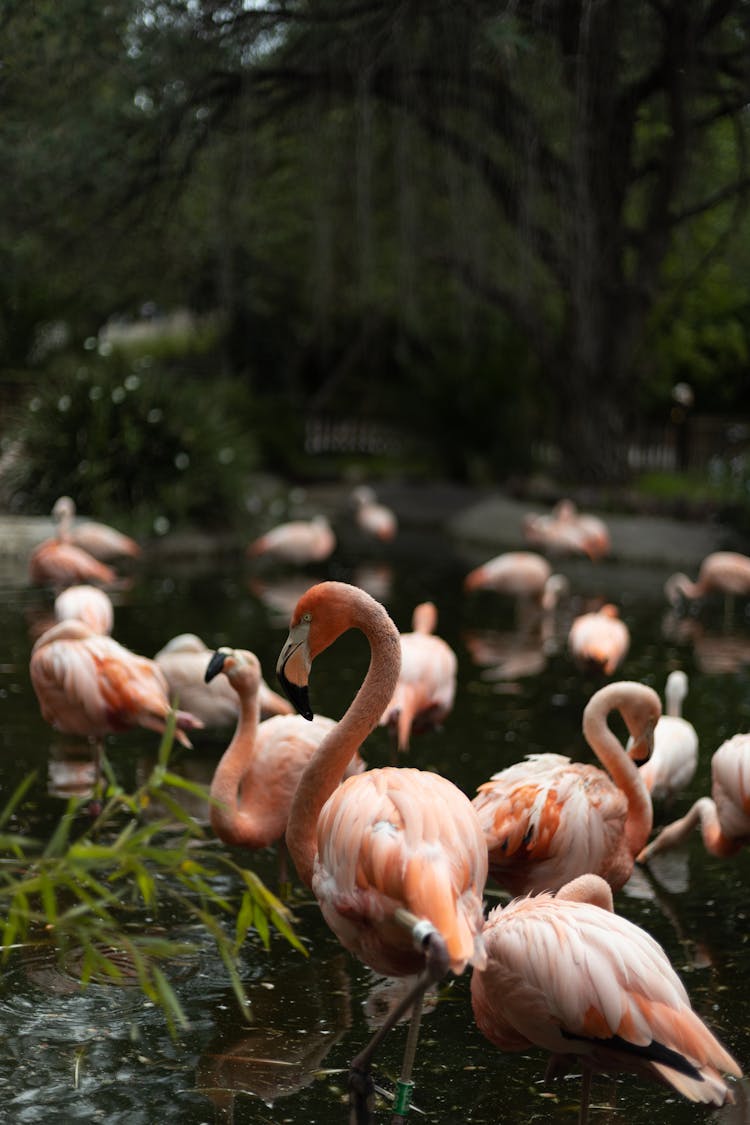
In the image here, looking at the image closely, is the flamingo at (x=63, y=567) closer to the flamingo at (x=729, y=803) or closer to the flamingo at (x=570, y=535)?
the flamingo at (x=570, y=535)

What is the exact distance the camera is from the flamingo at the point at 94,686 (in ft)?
18.9

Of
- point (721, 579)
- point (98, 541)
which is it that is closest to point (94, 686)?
point (98, 541)

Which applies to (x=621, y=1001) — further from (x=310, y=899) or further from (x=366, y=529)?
(x=366, y=529)

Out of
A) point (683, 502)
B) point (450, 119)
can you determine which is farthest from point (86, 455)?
point (450, 119)

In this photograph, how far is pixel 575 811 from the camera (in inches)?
165

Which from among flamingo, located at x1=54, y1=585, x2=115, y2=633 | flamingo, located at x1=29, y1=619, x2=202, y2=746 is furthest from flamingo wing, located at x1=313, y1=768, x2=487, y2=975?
flamingo, located at x1=54, y1=585, x2=115, y2=633

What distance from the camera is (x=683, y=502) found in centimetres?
1600

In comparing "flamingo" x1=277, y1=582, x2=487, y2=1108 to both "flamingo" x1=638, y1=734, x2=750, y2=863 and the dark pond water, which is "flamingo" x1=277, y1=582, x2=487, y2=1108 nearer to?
the dark pond water

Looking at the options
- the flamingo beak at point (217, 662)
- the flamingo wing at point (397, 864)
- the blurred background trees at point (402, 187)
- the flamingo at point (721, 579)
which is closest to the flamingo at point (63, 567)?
the blurred background trees at point (402, 187)

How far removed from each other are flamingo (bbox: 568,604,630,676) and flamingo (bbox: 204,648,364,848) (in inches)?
126

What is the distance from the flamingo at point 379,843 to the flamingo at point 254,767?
37.8 inches

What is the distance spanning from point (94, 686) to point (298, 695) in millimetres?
2439

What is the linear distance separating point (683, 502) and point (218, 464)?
17.2ft

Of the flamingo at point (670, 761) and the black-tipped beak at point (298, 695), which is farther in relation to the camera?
the flamingo at point (670, 761)
